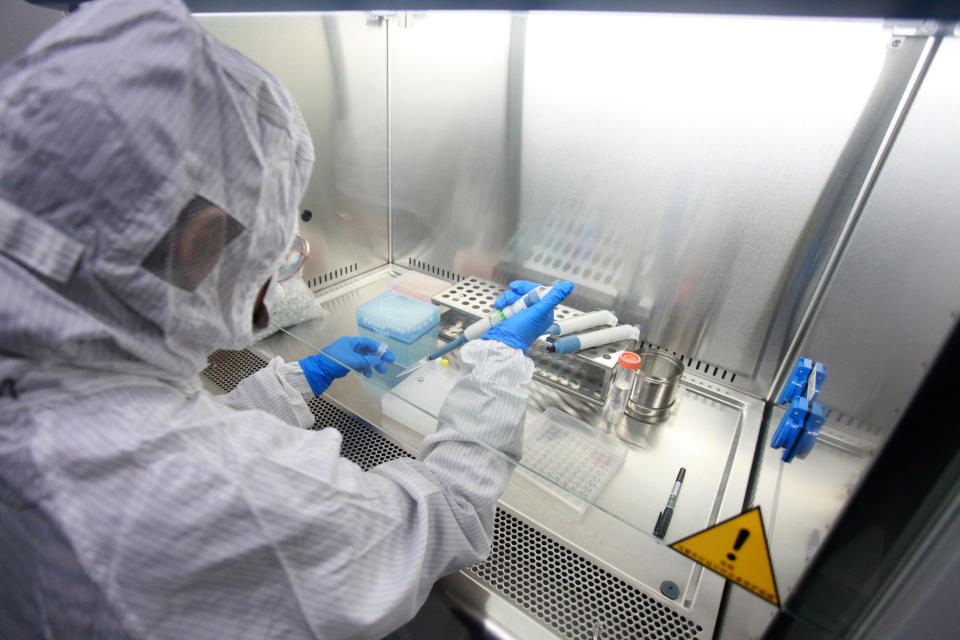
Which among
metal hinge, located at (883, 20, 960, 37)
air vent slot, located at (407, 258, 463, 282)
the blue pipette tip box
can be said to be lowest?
air vent slot, located at (407, 258, 463, 282)

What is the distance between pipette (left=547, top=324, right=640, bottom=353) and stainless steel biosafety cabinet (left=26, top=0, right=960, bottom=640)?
4 centimetres

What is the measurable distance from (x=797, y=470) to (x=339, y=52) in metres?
1.26

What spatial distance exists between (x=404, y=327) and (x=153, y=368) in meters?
0.48

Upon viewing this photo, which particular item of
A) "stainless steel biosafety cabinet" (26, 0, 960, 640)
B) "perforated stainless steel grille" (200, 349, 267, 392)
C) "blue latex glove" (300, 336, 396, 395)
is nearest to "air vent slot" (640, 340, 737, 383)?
"stainless steel biosafety cabinet" (26, 0, 960, 640)

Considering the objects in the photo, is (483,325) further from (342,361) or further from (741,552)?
(741,552)

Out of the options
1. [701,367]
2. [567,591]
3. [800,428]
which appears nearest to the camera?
[800,428]

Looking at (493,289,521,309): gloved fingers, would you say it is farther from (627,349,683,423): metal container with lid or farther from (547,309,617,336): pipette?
→ (627,349,683,423): metal container with lid

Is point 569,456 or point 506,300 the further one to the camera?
point 506,300

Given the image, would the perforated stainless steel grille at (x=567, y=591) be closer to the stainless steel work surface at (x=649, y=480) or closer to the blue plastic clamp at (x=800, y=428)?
the stainless steel work surface at (x=649, y=480)

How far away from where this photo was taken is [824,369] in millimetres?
667

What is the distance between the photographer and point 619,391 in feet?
3.05

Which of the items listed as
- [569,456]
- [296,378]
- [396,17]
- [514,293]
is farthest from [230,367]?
[396,17]

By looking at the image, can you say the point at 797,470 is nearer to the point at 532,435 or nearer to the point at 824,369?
the point at 824,369

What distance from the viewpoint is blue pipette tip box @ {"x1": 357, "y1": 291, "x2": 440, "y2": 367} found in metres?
0.98
